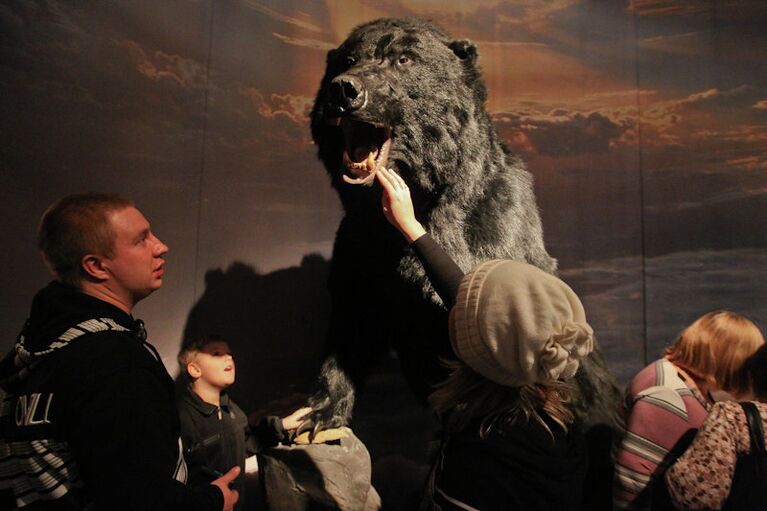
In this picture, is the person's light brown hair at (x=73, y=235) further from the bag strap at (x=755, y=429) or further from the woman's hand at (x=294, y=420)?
the bag strap at (x=755, y=429)

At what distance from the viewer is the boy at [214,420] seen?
7.21ft

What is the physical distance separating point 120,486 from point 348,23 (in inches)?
107

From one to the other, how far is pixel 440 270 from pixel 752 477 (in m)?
1.05

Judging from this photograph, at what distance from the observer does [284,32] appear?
3.15m

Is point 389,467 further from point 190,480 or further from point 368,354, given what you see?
point 190,480

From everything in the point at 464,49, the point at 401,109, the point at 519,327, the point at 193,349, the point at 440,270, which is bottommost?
the point at 193,349

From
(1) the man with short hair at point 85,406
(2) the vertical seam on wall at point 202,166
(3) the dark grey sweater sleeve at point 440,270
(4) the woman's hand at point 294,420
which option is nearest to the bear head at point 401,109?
(3) the dark grey sweater sleeve at point 440,270

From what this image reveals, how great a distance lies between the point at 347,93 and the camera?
211 cm

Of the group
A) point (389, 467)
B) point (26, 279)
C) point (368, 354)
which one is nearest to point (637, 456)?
point (368, 354)

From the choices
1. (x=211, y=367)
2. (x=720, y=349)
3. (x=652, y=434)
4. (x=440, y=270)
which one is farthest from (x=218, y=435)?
(x=720, y=349)

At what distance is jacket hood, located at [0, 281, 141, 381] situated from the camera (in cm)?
134

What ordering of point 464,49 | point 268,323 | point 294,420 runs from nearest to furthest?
point 464,49, point 294,420, point 268,323

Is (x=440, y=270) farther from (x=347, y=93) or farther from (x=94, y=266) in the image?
(x=94, y=266)

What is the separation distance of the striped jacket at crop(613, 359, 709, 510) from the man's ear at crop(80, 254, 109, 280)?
1.75 metres
